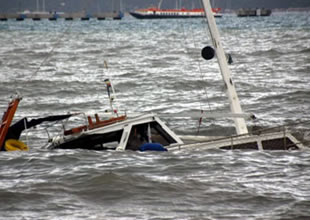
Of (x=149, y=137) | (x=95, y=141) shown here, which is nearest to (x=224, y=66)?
(x=149, y=137)

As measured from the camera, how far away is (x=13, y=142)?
2044 centimetres

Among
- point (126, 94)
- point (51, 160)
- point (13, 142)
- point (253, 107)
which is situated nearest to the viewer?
point (51, 160)

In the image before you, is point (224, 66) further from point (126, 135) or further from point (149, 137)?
point (126, 135)

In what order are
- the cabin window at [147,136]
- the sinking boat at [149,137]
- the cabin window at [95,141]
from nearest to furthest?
the sinking boat at [149,137]
the cabin window at [147,136]
the cabin window at [95,141]

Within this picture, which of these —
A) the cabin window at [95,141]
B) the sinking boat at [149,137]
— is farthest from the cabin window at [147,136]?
the cabin window at [95,141]

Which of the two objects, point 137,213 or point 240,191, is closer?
point 137,213

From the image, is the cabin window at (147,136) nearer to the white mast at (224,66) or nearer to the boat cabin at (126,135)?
the boat cabin at (126,135)

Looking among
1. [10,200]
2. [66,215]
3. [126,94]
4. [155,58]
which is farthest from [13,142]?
[155,58]

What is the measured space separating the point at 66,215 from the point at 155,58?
52667mm

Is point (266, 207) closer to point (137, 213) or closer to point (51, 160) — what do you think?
point (137, 213)

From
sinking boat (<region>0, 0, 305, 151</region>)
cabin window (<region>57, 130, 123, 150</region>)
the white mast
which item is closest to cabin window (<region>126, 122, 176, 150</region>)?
sinking boat (<region>0, 0, 305, 151</region>)

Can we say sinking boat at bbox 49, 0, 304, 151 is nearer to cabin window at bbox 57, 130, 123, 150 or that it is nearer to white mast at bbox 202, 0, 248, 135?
cabin window at bbox 57, 130, 123, 150

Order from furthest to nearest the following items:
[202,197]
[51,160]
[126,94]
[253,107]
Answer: [126,94] < [253,107] < [51,160] < [202,197]

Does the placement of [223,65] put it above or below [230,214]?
above
